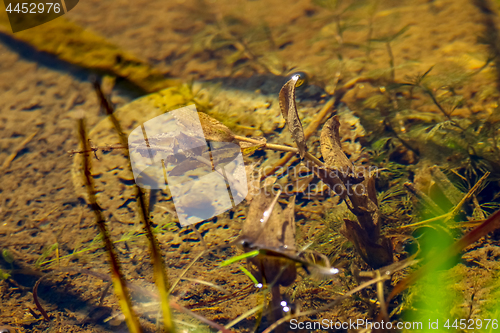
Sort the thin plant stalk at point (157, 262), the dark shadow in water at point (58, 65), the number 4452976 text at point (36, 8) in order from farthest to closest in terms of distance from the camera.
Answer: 1. the number 4452976 text at point (36, 8)
2. the dark shadow in water at point (58, 65)
3. the thin plant stalk at point (157, 262)

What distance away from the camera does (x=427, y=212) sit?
1460 mm

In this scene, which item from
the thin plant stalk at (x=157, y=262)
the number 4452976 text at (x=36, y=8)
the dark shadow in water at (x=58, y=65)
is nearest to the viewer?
the thin plant stalk at (x=157, y=262)

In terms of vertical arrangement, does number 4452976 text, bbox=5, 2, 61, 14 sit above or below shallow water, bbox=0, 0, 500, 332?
above

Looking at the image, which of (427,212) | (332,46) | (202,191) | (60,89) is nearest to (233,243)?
(202,191)

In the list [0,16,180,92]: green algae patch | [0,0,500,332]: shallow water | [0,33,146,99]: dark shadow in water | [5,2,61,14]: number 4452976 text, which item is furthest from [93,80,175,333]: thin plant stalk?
[5,2,61,14]: number 4452976 text

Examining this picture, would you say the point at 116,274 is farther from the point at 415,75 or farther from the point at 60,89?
the point at 415,75

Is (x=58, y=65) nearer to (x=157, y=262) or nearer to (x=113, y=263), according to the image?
(x=113, y=263)

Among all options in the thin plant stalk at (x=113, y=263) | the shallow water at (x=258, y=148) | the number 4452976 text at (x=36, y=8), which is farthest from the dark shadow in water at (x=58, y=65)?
the thin plant stalk at (x=113, y=263)

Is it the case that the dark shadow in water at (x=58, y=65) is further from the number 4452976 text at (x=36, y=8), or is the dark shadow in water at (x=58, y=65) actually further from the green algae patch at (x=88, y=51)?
the number 4452976 text at (x=36, y=8)

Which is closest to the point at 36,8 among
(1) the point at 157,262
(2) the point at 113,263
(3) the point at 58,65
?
(3) the point at 58,65

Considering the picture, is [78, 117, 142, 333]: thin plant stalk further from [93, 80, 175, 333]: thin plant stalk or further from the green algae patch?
the green algae patch

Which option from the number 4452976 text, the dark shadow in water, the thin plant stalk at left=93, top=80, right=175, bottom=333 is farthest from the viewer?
the number 4452976 text

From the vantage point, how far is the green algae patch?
2.44m

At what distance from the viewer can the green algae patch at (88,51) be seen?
2.44 m
